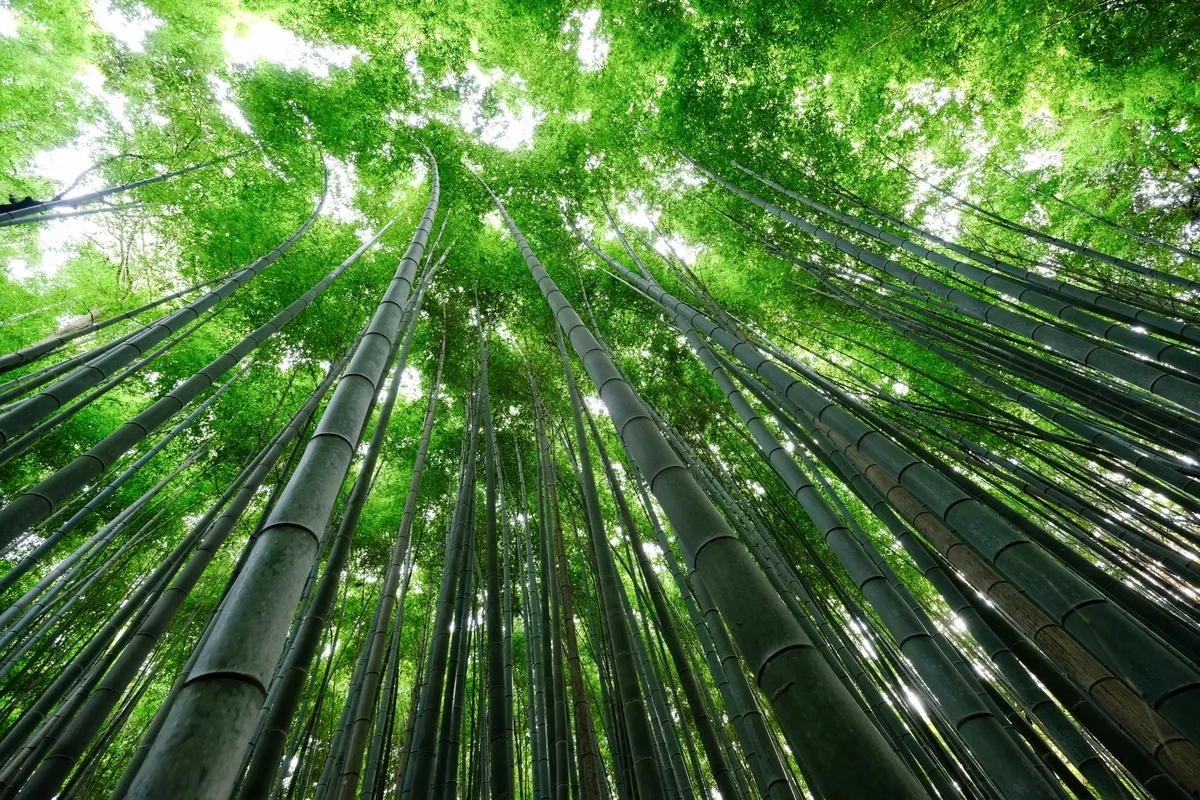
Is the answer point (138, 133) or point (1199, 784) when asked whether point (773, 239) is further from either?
point (138, 133)

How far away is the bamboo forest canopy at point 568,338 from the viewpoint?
234 cm

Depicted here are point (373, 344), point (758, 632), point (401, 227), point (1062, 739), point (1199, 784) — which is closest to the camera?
point (758, 632)

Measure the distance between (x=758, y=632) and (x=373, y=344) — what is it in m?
1.22

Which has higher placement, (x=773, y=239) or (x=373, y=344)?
(x=773, y=239)

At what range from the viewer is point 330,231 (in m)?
5.97

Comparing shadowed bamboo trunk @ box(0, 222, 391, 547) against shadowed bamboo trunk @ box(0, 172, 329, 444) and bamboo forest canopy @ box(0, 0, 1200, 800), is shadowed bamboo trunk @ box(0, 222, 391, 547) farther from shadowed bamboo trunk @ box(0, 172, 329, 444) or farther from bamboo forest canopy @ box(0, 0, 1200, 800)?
shadowed bamboo trunk @ box(0, 172, 329, 444)

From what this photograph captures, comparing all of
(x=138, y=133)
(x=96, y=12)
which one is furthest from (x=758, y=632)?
(x=96, y=12)

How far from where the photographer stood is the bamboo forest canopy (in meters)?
2.34

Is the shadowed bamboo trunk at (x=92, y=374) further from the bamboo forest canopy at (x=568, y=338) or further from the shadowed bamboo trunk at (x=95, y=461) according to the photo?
the shadowed bamboo trunk at (x=95, y=461)

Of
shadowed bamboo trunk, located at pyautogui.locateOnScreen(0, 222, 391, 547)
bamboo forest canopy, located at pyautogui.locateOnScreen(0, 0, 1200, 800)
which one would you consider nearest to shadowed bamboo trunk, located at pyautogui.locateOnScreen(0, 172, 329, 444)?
bamboo forest canopy, located at pyautogui.locateOnScreen(0, 0, 1200, 800)

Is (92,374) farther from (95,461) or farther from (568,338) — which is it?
(568,338)

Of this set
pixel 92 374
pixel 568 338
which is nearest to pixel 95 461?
pixel 92 374

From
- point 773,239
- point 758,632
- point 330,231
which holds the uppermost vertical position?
point 330,231

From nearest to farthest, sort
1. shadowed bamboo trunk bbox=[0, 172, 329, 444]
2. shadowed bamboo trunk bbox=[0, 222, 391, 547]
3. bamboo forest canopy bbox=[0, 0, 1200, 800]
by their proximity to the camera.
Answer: shadowed bamboo trunk bbox=[0, 222, 391, 547]
shadowed bamboo trunk bbox=[0, 172, 329, 444]
bamboo forest canopy bbox=[0, 0, 1200, 800]
